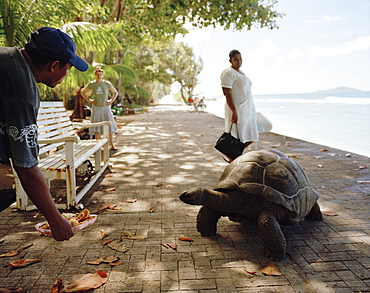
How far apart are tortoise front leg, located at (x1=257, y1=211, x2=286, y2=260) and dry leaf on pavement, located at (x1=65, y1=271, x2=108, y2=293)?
1.63 m

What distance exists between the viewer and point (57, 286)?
278 centimetres

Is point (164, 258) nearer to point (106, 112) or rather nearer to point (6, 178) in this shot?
point (6, 178)

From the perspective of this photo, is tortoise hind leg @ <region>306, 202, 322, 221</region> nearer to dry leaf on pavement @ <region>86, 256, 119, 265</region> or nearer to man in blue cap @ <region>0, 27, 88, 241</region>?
dry leaf on pavement @ <region>86, 256, 119, 265</region>

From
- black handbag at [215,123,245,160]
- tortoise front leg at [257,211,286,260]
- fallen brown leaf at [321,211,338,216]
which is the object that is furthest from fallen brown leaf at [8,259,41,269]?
black handbag at [215,123,245,160]

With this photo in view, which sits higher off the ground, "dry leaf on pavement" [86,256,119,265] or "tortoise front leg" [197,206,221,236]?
"tortoise front leg" [197,206,221,236]

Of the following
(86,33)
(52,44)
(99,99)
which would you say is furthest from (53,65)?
(86,33)

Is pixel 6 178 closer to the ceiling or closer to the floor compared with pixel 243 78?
closer to the floor

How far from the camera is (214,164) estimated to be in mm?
7672

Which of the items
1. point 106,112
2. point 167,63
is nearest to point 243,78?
point 106,112

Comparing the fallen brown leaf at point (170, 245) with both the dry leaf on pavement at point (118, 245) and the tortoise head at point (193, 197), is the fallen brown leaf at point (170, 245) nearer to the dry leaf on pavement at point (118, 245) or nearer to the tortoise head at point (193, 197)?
the dry leaf on pavement at point (118, 245)

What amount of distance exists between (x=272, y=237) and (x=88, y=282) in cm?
183

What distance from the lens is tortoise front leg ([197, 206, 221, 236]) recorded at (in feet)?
12.3

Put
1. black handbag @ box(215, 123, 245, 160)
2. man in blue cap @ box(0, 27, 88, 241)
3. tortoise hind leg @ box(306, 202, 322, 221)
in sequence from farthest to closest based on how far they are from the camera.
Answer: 1. black handbag @ box(215, 123, 245, 160)
2. tortoise hind leg @ box(306, 202, 322, 221)
3. man in blue cap @ box(0, 27, 88, 241)

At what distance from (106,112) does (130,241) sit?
545 centimetres
